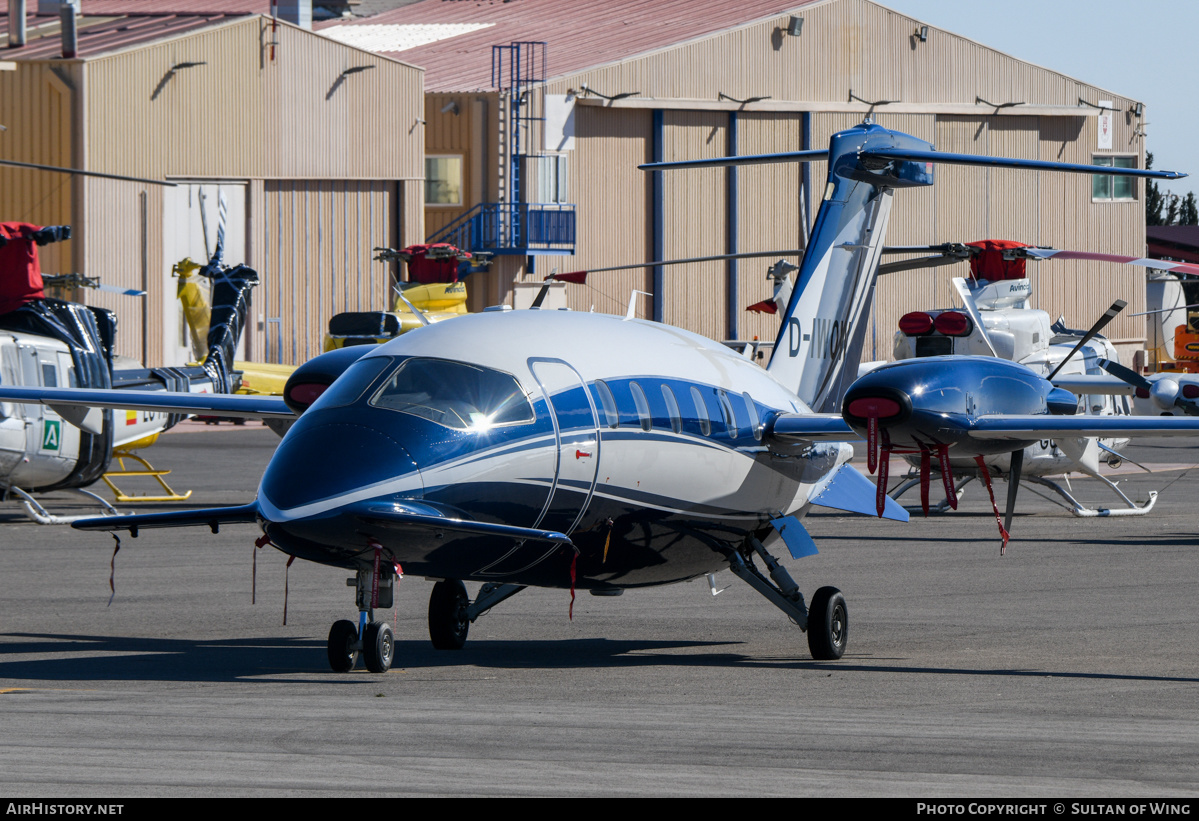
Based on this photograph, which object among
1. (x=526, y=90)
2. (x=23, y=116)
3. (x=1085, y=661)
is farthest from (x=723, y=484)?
(x=526, y=90)

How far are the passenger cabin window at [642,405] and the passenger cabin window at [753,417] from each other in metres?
1.24

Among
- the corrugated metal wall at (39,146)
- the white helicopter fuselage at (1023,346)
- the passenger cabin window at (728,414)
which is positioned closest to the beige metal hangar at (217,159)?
the corrugated metal wall at (39,146)

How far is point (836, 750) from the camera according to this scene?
845 centimetres

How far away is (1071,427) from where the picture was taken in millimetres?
11594

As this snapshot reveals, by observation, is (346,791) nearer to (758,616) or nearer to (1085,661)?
(1085,661)

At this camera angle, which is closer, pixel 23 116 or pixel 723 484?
pixel 723 484

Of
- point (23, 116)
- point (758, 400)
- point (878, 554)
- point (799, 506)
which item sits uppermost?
point (23, 116)

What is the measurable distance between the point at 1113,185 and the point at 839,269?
49.7m

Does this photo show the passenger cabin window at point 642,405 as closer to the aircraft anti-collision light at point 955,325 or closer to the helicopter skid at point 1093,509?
the helicopter skid at point 1093,509

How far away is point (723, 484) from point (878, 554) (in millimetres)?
7730

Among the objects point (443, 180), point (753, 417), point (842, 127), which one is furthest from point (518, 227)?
point (753, 417)

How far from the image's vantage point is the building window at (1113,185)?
6041cm

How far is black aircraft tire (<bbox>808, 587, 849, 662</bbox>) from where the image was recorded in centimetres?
1222

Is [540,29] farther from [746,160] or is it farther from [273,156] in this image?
[746,160]
